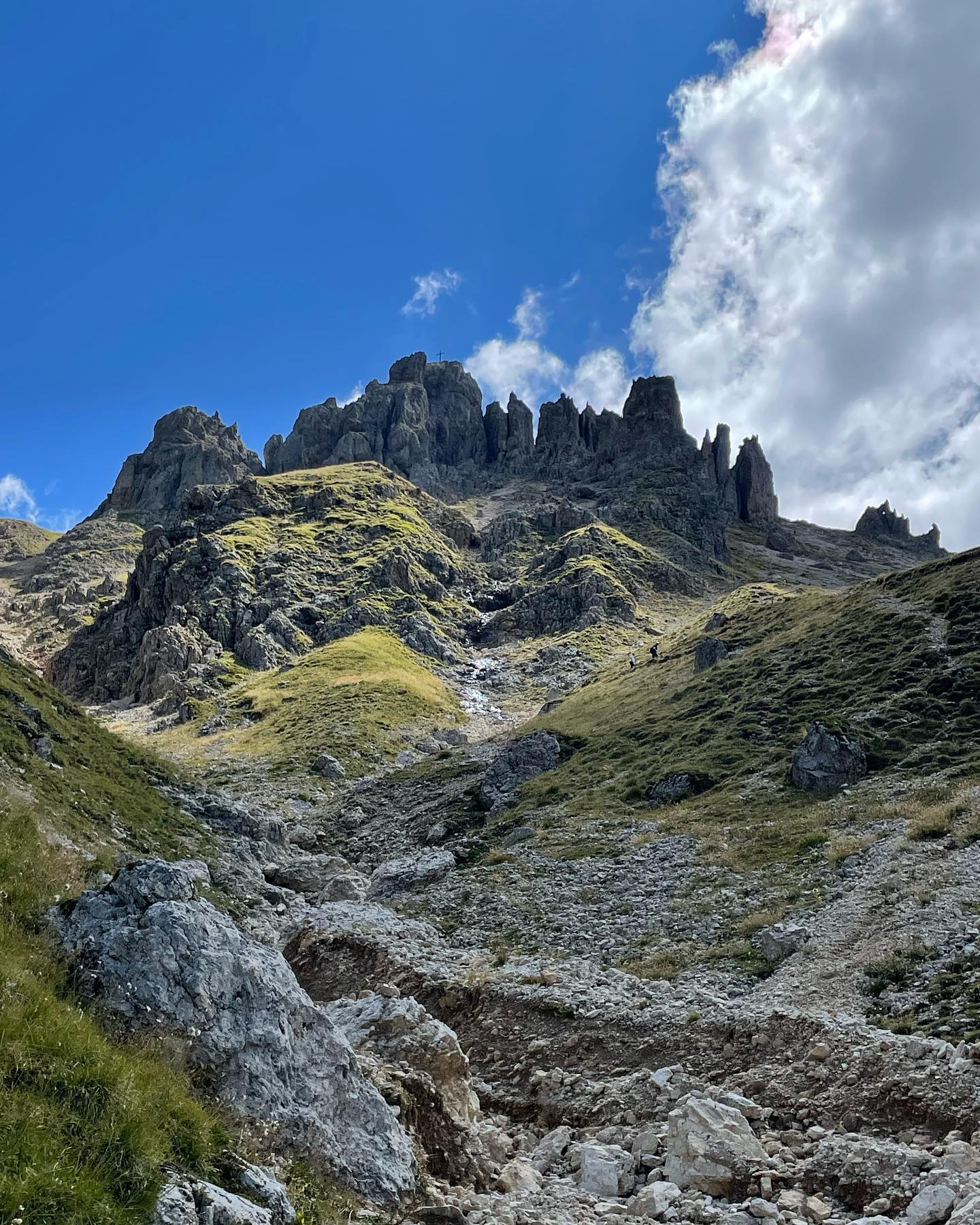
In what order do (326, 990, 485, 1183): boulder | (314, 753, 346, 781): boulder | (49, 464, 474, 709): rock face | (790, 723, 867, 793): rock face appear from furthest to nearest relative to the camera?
1. (49, 464, 474, 709): rock face
2. (314, 753, 346, 781): boulder
3. (790, 723, 867, 793): rock face
4. (326, 990, 485, 1183): boulder

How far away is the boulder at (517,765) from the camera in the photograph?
49.2 meters

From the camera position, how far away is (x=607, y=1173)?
1374cm

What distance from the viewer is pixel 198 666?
371 ft

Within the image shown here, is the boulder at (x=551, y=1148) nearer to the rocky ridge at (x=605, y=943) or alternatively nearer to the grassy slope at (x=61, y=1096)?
the rocky ridge at (x=605, y=943)

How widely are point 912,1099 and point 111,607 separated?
6234 inches

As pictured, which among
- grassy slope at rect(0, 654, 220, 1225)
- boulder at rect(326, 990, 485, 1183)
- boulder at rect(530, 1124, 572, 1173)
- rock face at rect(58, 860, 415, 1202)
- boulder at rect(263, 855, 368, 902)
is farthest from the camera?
boulder at rect(263, 855, 368, 902)

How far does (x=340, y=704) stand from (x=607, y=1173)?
7577 centimetres

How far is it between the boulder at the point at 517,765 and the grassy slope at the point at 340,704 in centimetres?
1927

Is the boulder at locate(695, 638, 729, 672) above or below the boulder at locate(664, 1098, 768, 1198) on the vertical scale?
above

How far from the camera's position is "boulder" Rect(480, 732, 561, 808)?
161ft

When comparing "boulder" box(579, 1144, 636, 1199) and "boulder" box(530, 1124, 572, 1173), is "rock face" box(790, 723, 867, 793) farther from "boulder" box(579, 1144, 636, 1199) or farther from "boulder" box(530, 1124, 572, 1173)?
"boulder" box(579, 1144, 636, 1199)

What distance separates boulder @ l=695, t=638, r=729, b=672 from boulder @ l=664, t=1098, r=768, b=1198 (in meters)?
55.8

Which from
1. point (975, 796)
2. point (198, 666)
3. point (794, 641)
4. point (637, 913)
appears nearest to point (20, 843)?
point (637, 913)

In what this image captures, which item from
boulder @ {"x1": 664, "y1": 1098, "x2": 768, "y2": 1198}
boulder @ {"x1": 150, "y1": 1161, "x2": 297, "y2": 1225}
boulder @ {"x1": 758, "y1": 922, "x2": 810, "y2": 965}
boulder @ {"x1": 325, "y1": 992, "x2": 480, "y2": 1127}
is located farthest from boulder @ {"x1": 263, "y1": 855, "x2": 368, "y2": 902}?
boulder @ {"x1": 150, "y1": 1161, "x2": 297, "y2": 1225}
